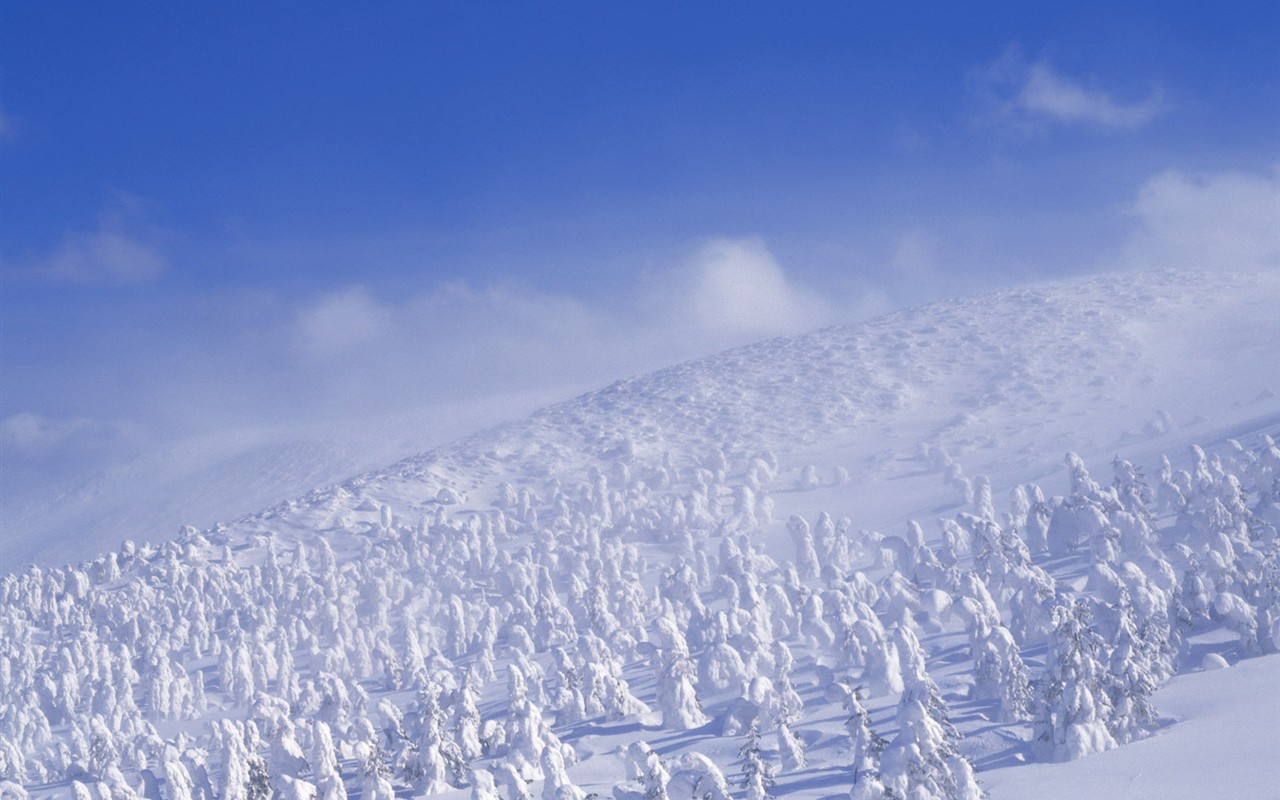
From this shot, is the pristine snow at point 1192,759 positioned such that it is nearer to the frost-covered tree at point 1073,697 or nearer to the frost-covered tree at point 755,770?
the frost-covered tree at point 1073,697

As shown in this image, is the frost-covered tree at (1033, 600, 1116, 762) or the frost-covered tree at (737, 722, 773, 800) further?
the frost-covered tree at (1033, 600, 1116, 762)

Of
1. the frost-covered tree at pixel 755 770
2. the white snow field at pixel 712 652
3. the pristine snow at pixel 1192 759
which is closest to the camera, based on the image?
the pristine snow at pixel 1192 759

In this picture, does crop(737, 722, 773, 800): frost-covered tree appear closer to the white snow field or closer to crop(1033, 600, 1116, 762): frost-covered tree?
the white snow field

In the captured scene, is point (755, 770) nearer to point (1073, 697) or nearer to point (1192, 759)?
point (1073, 697)

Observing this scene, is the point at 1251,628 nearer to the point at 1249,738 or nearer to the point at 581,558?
the point at 1249,738

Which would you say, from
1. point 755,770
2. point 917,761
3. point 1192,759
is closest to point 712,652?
point 755,770

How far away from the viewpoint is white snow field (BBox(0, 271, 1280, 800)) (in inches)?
1682

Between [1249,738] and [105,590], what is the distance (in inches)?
6885

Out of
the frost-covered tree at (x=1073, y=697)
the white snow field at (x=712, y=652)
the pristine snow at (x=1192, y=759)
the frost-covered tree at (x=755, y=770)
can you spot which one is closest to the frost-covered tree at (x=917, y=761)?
the white snow field at (x=712, y=652)

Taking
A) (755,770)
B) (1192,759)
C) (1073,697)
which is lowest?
(1192,759)

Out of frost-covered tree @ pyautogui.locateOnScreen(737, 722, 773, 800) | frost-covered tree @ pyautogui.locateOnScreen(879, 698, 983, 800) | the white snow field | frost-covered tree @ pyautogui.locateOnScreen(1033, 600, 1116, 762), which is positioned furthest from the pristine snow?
frost-covered tree @ pyautogui.locateOnScreen(737, 722, 773, 800)

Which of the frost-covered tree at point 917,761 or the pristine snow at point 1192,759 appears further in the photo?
the pristine snow at point 1192,759

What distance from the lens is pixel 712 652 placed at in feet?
245

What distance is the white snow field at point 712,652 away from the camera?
4272 centimetres
